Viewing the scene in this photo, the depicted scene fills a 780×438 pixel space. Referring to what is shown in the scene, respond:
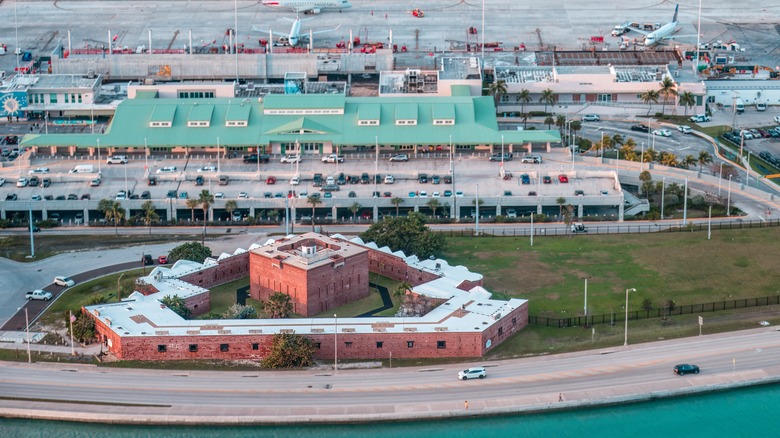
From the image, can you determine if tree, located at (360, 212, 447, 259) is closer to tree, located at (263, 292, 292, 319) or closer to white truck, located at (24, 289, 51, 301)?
tree, located at (263, 292, 292, 319)

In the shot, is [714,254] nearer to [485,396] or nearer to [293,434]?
[485,396]

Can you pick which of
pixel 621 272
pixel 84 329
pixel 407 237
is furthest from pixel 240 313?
pixel 621 272

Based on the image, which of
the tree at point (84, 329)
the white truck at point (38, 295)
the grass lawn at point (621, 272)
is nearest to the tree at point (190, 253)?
the white truck at point (38, 295)

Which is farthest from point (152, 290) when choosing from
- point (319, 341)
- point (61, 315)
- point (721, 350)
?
point (721, 350)

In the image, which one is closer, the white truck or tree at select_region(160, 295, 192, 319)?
tree at select_region(160, 295, 192, 319)

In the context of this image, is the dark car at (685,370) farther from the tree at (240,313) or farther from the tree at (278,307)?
the tree at (240,313)

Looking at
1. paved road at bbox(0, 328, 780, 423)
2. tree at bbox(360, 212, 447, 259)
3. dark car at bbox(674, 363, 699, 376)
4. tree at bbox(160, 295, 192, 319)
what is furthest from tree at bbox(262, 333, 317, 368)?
dark car at bbox(674, 363, 699, 376)

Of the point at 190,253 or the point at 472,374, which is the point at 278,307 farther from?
the point at 190,253
